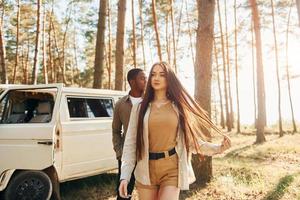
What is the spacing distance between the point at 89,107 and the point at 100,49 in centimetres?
429

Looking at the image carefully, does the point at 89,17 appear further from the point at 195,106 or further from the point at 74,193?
the point at 195,106

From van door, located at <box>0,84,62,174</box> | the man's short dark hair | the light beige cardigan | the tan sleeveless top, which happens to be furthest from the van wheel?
the tan sleeveless top

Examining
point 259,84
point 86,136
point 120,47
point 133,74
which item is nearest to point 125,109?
point 133,74

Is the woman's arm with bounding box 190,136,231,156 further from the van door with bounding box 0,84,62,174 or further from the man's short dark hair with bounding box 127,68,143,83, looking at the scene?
the van door with bounding box 0,84,62,174

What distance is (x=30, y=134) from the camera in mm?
6305

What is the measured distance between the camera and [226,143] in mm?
3756

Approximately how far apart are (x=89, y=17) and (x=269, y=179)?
27075 millimetres

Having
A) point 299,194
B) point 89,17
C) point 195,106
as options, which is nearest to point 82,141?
point 195,106

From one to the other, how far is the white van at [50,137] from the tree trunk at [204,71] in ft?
6.09

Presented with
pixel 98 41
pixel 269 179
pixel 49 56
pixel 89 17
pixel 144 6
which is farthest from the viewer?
pixel 49 56

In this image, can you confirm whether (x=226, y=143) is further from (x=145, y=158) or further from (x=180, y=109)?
(x=145, y=158)

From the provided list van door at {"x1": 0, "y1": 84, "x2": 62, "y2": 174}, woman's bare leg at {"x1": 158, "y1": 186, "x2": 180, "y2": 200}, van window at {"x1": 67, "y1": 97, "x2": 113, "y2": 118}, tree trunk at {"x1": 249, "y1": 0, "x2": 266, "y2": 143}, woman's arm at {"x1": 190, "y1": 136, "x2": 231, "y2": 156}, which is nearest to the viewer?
woman's bare leg at {"x1": 158, "y1": 186, "x2": 180, "y2": 200}

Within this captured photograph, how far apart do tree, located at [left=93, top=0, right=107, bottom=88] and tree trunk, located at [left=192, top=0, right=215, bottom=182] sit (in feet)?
12.4

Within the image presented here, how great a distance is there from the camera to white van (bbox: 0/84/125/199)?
6195mm
